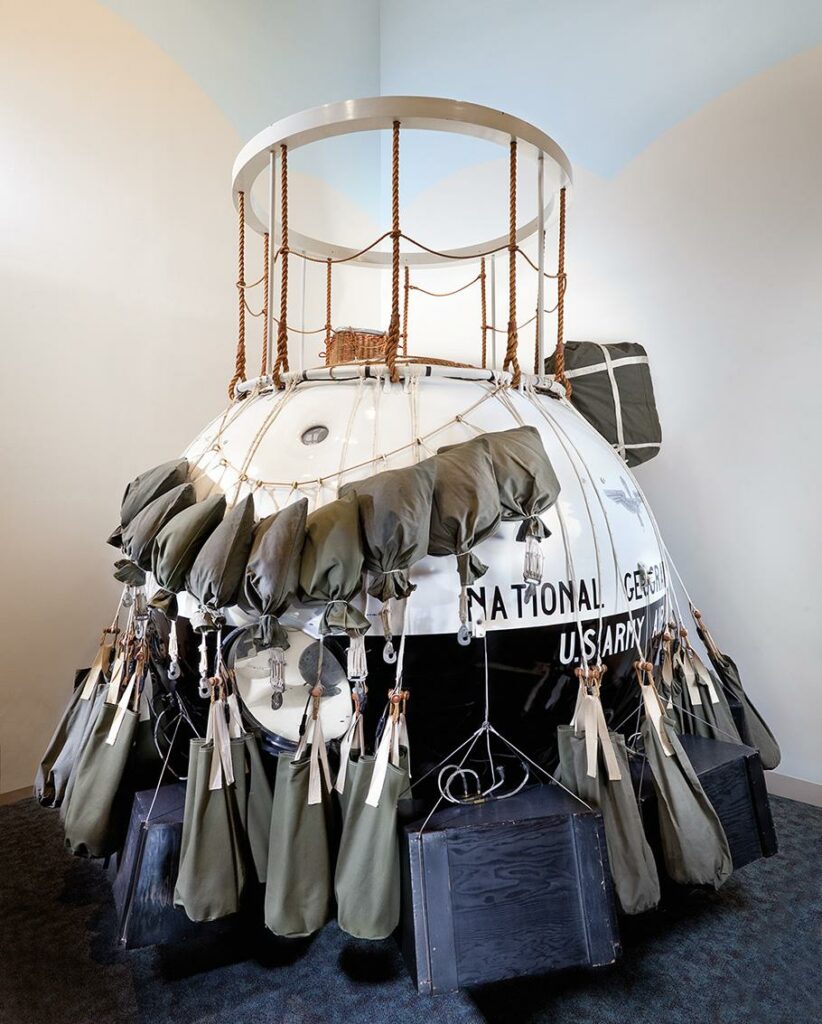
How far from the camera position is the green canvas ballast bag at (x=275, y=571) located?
92 cm

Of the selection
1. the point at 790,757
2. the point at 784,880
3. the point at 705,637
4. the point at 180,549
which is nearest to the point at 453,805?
the point at 180,549

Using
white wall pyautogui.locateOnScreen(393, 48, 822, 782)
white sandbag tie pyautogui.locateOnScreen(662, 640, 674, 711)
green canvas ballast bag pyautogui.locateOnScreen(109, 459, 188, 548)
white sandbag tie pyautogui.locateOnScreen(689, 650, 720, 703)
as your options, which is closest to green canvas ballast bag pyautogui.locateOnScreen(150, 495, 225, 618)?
green canvas ballast bag pyautogui.locateOnScreen(109, 459, 188, 548)

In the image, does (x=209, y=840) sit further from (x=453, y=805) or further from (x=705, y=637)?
(x=705, y=637)

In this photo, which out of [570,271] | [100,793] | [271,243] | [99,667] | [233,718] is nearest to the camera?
[233,718]

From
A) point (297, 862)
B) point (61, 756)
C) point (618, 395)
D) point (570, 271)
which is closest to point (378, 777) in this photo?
point (297, 862)

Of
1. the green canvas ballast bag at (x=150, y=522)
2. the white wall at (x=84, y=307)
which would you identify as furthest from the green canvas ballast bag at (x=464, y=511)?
the white wall at (x=84, y=307)

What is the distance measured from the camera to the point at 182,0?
237cm

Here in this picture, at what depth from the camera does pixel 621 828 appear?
1089 mm

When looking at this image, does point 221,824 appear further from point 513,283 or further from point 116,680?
point 513,283

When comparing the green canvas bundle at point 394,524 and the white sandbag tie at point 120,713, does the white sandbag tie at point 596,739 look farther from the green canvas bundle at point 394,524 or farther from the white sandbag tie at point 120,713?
the white sandbag tie at point 120,713

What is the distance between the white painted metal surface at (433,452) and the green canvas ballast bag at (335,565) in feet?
0.33

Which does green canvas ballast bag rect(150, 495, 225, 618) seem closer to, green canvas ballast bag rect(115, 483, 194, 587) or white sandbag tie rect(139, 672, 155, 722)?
green canvas ballast bag rect(115, 483, 194, 587)

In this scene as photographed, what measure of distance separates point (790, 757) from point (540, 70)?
2.57 metres

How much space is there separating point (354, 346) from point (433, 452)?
2.44ft
